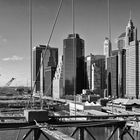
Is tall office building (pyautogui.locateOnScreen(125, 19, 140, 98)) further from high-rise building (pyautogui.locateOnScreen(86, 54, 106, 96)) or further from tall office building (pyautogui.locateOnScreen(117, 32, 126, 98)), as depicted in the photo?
high-rise building (pyautogui.locateOnScreen(86, 54, 106, 96))

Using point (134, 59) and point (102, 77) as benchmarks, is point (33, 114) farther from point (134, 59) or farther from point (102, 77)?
point (102, 77)

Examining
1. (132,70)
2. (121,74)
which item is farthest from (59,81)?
(132,70)

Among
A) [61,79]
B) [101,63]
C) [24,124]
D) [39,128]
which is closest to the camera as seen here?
[39,128]

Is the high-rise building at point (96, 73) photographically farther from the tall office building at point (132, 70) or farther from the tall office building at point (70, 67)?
the tall office building at point (132, 70)

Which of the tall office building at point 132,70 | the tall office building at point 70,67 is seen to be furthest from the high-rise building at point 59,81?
the tall office building at point 132,70

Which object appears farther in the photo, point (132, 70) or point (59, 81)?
point (59, 81)

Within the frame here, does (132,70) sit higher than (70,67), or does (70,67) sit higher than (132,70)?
(70,67)

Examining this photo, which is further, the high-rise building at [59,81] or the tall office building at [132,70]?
the high-rise building at [59,81]

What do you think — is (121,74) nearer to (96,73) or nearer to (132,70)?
(132,70)

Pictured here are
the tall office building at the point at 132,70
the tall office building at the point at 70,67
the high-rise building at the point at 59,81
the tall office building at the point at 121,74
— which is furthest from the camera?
the high-rise building at the point at 59,81

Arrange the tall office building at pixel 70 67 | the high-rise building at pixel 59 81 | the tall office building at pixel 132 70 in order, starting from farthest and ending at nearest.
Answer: the high-rise building at pixel 59 81
the tall office building at pixel 70 67
the tall office building at pixel 132 70

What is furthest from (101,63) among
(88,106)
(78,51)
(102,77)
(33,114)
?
(33,114)
